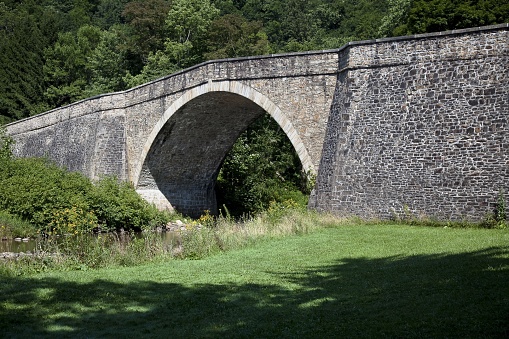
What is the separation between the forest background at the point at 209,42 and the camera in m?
31.3

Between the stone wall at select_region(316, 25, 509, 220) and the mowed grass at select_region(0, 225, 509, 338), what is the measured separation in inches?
133

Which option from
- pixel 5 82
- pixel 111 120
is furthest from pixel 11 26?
pixel 111 120

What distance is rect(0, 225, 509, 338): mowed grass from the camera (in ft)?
21.5

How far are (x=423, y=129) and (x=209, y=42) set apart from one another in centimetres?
2422

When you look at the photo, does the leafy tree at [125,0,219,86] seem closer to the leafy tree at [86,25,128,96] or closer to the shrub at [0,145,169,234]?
the leafy tree at [86,25,128,96]

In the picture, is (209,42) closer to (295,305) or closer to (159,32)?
(159,32)

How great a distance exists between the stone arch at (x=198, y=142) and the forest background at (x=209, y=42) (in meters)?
2.35

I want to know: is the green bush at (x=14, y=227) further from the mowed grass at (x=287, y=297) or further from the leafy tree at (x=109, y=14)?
the leafy tree at (x=109, y=14)

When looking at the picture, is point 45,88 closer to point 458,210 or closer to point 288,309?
point 458,210

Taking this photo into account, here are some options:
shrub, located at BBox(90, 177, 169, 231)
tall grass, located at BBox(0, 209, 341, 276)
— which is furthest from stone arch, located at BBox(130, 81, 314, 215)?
tall grass, located at BBox(0, 209, 341, 276)

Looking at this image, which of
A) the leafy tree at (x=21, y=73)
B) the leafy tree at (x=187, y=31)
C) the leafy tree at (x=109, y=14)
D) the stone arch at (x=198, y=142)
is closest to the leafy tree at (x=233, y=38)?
the leafy tree at (x=187, y=31)

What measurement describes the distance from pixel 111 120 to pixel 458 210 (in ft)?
Result: 57.6

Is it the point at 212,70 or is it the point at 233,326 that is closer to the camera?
the point at 233,326

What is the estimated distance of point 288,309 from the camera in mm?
7496
